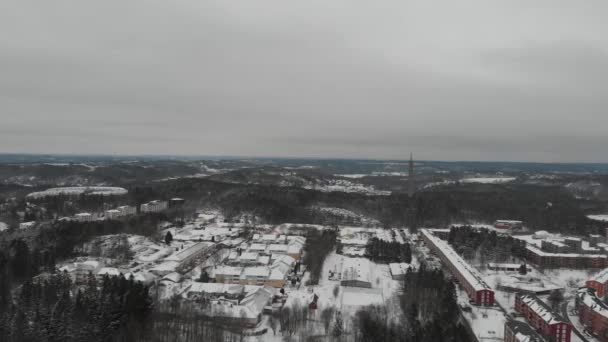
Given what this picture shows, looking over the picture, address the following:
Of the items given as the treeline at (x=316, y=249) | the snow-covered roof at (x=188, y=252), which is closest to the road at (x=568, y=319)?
the treeline at (x=316, y=249)

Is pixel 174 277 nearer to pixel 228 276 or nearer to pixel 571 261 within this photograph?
pixel 228 276

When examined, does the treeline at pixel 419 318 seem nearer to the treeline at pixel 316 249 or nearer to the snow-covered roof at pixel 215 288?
the treeline at pixel 316 249

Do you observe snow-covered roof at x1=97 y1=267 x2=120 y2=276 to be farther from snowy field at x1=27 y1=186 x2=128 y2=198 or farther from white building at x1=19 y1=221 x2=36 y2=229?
snowy field at x1=27 y1=186 x2=128 y2=198

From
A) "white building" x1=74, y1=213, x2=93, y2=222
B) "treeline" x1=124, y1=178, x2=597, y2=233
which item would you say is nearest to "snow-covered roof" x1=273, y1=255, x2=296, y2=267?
"treeline" x1=124, y1=178, x2=597, y2=233

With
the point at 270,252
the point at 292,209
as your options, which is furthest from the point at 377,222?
the point at 270,252

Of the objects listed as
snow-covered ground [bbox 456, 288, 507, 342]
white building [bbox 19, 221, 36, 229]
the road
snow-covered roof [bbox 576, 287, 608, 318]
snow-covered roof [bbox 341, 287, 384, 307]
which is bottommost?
snow-covered ground [bbox 456, 288, 507, 342]

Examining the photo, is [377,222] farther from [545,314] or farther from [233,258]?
[545,314]
